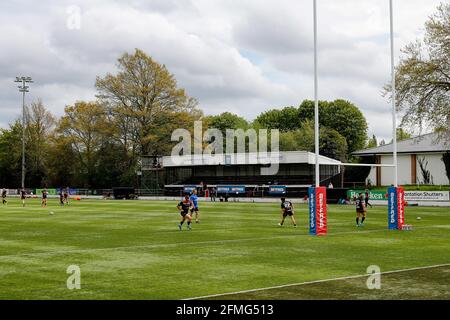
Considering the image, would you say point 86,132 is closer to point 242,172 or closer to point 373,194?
point 242,172

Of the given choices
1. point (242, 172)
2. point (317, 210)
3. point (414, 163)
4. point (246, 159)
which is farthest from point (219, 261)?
point (242, 172)

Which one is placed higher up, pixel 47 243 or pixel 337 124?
pixel 337 124

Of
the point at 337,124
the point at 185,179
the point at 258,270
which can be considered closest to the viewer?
the point at 258,270

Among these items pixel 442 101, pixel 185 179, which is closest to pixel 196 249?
pixel 442 101

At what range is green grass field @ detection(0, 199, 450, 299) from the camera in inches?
472

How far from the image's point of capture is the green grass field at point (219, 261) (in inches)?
472

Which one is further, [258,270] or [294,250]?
[294,250]

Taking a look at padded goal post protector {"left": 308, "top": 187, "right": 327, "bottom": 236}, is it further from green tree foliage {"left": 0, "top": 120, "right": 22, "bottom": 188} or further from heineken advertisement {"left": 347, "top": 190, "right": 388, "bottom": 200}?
green tree foliage {"left": 0, "top": 120, "right": 22, "bottom": 188}

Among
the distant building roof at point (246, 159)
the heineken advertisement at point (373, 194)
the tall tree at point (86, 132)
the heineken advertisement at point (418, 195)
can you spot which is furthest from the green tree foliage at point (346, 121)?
the heineken advertisement at point (418, 195)

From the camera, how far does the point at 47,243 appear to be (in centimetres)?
2188

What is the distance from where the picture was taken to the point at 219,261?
54.6ft

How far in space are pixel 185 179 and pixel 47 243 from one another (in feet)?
217
